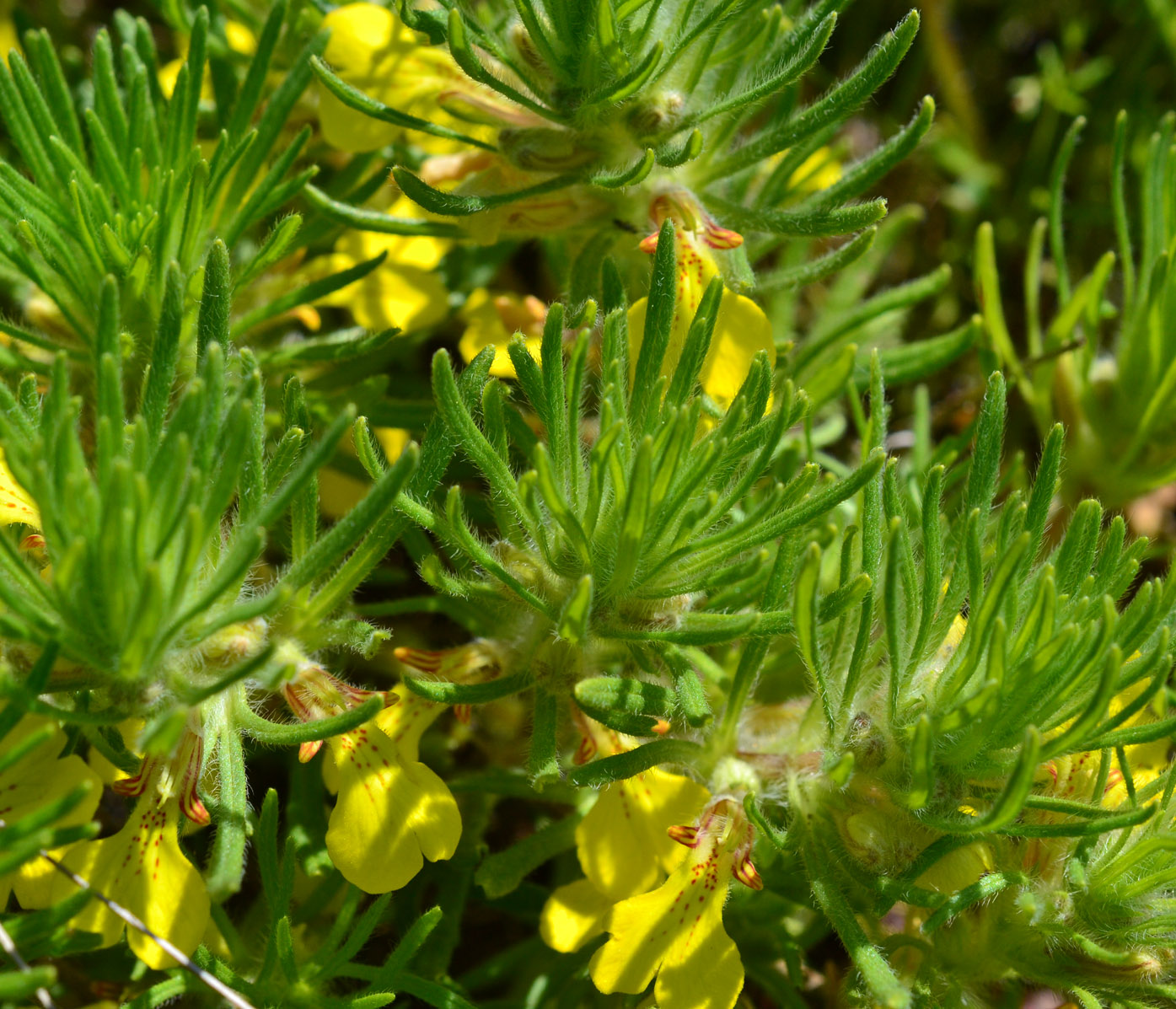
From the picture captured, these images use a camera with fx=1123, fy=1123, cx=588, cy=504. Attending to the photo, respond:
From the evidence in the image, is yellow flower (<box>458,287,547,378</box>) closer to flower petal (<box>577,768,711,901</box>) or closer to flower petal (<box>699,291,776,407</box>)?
flower petal (<box>699,291,776,407</box>)

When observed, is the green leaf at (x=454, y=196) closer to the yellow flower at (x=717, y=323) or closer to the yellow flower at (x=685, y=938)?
the yellow flower at (x=717, y=323)

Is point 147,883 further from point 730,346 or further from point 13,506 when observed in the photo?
point 730,346

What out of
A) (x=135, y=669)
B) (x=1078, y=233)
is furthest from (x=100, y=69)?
(x=1078, y=233)

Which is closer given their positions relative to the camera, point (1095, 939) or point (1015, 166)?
point (1095, 939)

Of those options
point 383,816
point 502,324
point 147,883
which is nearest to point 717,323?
point 502,324

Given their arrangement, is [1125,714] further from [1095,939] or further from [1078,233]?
[1078,233]

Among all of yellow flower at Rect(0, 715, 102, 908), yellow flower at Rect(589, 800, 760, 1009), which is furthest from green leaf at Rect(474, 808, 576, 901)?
yellow flower at Rect(0, 715, 102, 908)
